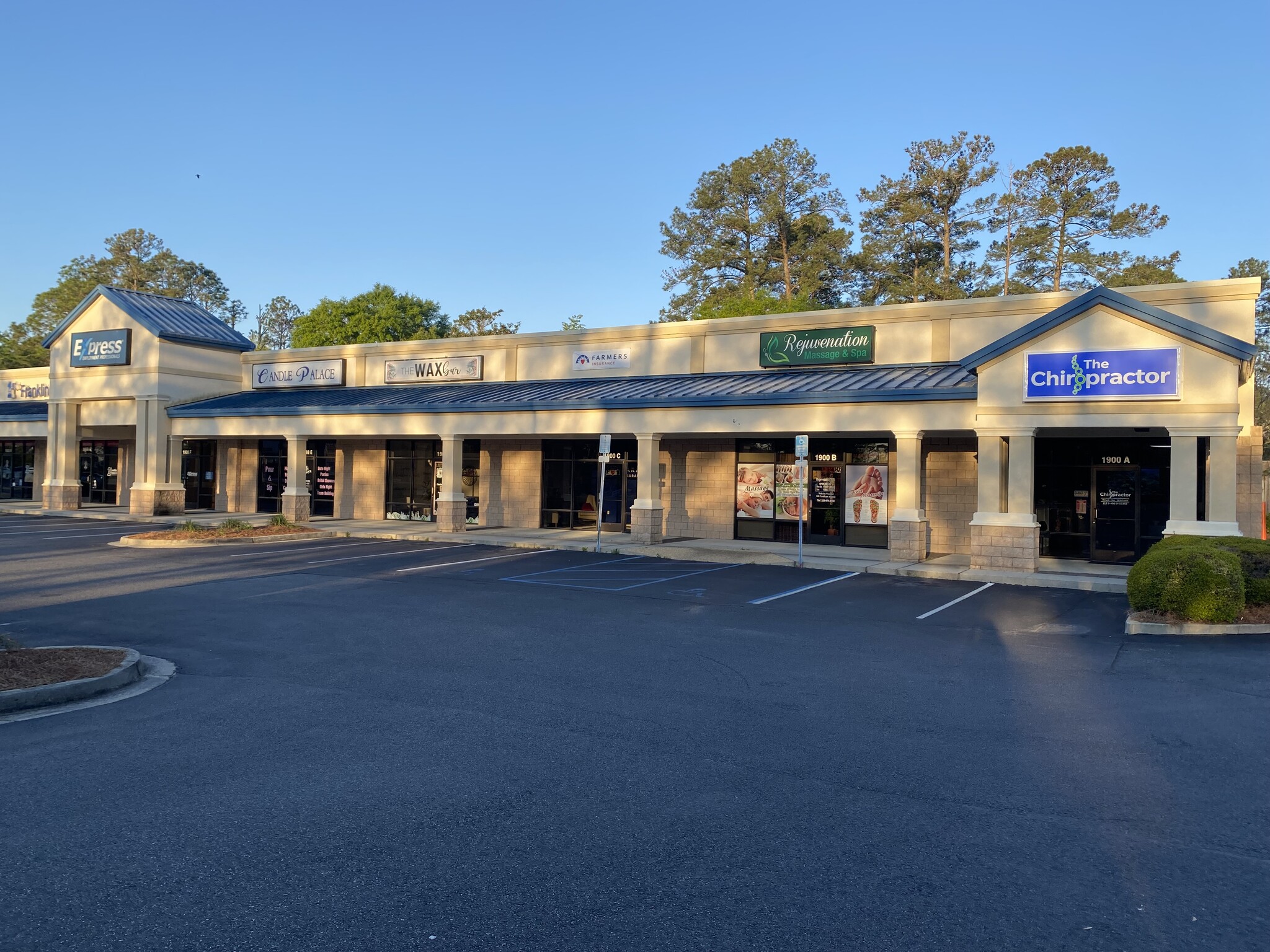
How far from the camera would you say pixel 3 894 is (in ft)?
14.1

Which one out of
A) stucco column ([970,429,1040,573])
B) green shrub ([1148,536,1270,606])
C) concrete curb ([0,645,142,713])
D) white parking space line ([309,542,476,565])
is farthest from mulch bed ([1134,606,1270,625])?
white parking space line ([309,542,476,565])

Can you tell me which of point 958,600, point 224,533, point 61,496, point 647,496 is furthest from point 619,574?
point 61,496

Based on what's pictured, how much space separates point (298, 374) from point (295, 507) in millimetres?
7416

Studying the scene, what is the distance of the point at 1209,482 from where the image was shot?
17.5m

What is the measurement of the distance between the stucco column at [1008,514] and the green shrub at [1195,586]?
5940 mm

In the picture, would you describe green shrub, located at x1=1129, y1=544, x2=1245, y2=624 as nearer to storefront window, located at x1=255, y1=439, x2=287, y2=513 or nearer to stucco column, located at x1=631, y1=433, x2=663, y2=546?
stucco column, located at x1=631, y1=433, x2=663, y2=546

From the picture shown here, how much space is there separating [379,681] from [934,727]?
5.04 metres

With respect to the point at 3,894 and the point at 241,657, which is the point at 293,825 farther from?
the point at 241,657

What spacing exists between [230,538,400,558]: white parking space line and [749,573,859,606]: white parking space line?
1111 centimetres

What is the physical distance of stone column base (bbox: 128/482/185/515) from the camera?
1261 inches

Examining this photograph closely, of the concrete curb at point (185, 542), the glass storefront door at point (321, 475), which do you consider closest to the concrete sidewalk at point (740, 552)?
the glass storefront door at point (321, 475)

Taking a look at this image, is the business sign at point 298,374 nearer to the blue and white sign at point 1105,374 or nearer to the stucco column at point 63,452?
the stucco column at point 63,452

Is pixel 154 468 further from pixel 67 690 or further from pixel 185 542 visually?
pixel 67 690

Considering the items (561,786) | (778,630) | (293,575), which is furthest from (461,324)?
(561,786)
